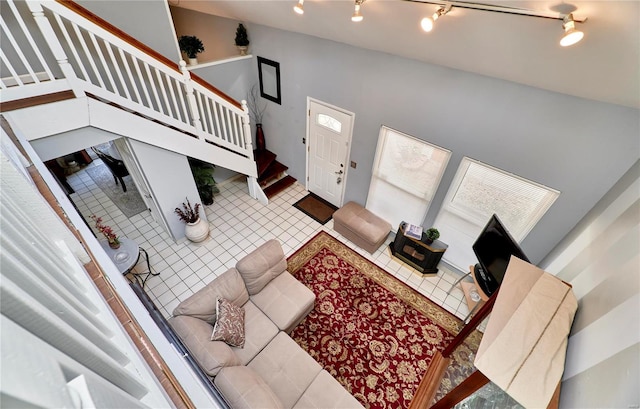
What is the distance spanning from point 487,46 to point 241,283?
3181 mm

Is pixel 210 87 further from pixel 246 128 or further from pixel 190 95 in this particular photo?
pixel 246 128

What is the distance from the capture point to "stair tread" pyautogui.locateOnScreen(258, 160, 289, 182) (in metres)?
5.36

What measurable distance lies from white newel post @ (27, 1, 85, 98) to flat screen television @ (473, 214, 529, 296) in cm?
425

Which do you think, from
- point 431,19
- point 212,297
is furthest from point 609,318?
point 212,297

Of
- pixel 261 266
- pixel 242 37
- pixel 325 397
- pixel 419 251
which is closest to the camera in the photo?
pixel 325 397

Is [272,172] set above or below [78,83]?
below

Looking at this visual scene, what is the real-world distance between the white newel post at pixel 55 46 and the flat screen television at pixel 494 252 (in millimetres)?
4247

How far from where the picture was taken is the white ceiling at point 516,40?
1499mm


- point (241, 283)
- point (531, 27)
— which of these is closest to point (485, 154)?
point (531, 27)

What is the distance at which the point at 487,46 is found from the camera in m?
2.16

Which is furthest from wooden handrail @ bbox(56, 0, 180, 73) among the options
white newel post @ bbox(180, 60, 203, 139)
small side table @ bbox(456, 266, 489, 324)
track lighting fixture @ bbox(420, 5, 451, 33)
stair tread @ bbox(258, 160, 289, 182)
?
small side table @ bbox(456, 266, 489, 324)

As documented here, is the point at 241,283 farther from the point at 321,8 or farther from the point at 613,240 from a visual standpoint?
the point at 613,240

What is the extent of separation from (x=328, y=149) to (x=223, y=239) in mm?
2275

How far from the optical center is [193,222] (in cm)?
405
